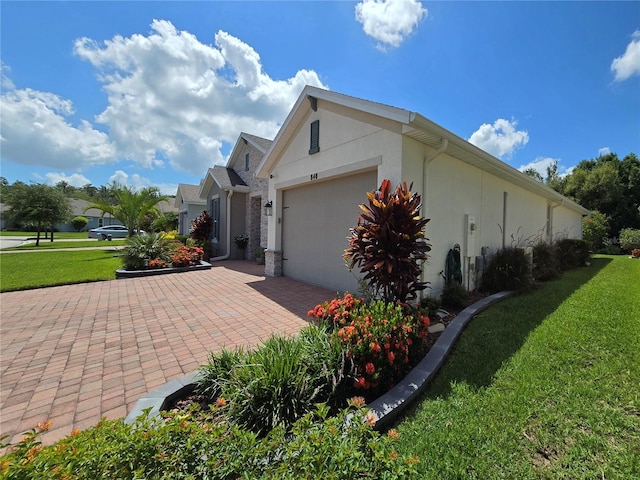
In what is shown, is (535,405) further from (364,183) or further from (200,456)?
(364,183)

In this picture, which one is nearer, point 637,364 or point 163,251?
point 637,364

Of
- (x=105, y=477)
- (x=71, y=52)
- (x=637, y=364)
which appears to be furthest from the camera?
(x=71, y=52)

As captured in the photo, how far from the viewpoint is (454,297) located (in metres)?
5.75

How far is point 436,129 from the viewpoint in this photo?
16.8 feet

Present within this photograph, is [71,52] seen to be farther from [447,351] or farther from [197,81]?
[447,351]

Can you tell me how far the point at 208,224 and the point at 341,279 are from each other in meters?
10.4

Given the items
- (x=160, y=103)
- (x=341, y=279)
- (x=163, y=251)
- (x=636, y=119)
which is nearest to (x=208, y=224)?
(x=163, y=251)

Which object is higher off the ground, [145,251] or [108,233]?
[108,233]

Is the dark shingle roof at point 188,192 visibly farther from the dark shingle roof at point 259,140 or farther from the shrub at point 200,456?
the shrub at point 200,456

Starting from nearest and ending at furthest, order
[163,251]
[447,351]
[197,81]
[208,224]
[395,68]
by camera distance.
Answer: [447,351], [395,68], [163,251], [197,81], [208,224]

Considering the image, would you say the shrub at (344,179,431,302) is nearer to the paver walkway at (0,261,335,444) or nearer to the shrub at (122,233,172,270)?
the paver walkway at (0,261,335,444)

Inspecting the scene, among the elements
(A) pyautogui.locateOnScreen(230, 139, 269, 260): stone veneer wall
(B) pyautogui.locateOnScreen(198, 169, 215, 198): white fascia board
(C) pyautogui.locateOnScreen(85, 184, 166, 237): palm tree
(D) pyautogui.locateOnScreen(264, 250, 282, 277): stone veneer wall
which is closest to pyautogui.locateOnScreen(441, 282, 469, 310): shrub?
(D) pyautogui.locateOnScreen(264, 250, 282, 277): stone veneer wall

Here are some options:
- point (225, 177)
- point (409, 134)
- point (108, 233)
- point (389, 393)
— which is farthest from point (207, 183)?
point (108, 233)

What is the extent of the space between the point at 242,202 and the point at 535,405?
1386 centimetres
